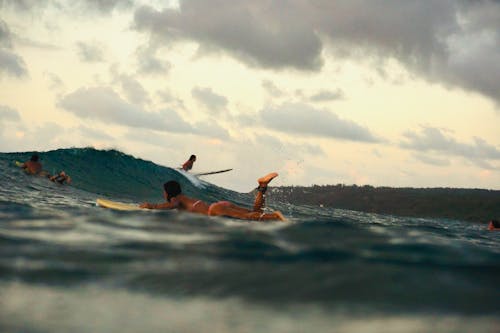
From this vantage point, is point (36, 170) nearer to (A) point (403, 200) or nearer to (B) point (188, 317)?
(B) point (188, 317)

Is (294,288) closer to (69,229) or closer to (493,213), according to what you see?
(69,229)

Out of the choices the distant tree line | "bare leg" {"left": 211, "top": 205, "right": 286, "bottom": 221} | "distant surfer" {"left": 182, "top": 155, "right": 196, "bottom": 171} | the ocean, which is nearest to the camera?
the ocean

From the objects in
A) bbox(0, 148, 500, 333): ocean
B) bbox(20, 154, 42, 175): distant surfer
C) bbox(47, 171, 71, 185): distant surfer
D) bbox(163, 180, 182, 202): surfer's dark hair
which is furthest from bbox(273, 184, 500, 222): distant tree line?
bbox(0, 148, 500, 333): ocean

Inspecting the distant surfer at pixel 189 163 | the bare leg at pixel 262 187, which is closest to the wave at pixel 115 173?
the distant surfer at pixel 189 163

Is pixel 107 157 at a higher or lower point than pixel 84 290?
higher

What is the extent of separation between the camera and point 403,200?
5147 cm

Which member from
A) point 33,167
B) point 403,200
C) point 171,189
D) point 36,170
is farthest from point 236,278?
point 403,200

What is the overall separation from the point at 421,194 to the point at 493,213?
1079 cm

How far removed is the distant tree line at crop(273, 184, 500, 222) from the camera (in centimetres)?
4559

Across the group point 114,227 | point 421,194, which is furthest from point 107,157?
point 421,194

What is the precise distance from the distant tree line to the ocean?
137ft

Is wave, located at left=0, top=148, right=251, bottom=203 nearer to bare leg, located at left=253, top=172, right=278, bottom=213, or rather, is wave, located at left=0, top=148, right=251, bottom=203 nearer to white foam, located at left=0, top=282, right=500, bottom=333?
bare leg, located at left=253, top=172, right=278, bottom=213

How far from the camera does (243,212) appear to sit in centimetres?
848

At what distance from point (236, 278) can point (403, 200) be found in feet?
163
